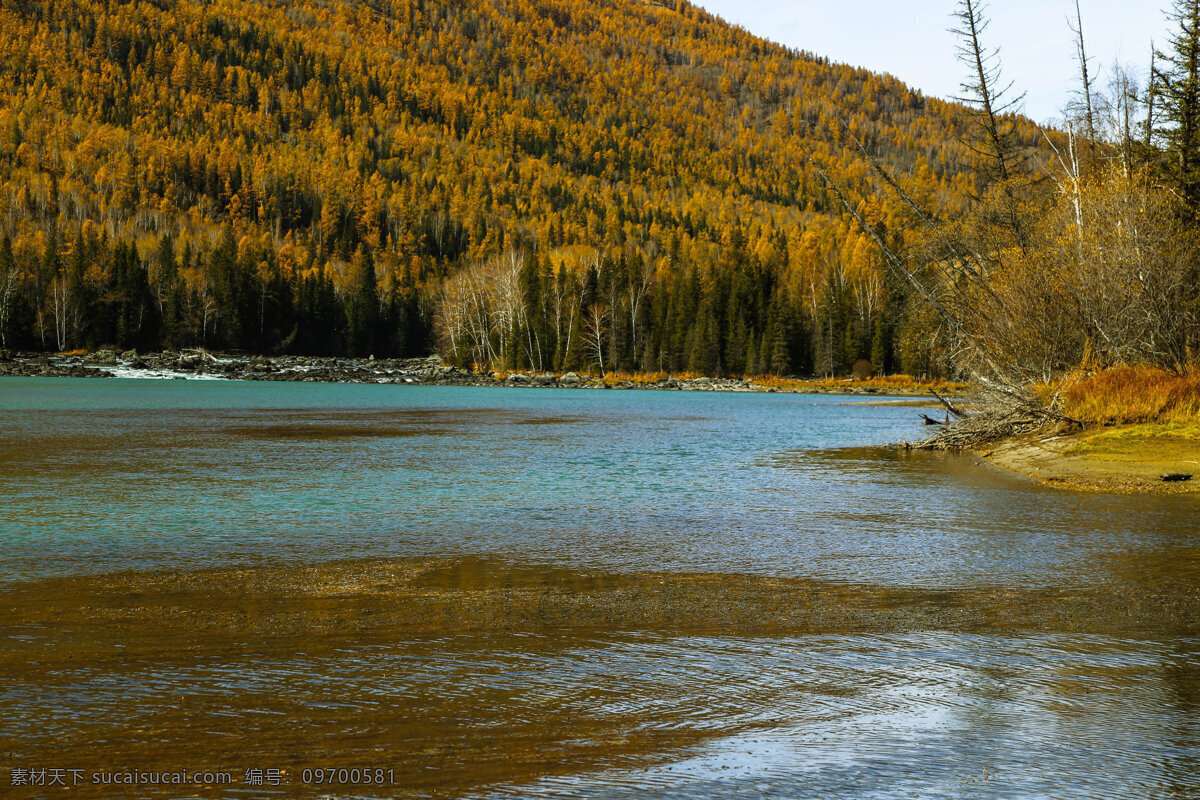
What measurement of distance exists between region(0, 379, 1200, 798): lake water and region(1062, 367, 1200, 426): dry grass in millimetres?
6648

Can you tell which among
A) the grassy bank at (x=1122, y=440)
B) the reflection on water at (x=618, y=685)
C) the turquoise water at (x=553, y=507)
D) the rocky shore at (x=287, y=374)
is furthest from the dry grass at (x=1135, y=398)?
the rocky shore at (x=287, y=374)

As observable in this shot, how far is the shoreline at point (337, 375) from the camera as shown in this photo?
82.5 meters

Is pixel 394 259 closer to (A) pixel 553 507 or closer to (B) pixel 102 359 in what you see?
(B) pixel 102 359

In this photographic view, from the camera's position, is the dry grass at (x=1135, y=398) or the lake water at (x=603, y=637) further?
the dry grass at (x=1135, y=398)

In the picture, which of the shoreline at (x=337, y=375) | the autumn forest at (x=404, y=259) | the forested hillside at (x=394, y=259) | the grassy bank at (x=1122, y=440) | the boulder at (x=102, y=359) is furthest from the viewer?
the forested hillside at (x=394, y=259)

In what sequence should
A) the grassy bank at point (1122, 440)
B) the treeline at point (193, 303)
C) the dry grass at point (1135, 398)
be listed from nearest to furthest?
the grassy bank at point (1122, 440)
the dry grass at point (1135, 398)
the treeline at point (193, 303)

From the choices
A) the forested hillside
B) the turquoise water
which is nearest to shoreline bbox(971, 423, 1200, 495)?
the turquoise water

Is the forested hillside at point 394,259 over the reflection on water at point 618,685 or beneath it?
over

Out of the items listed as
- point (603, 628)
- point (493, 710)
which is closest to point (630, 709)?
point (493, 710)

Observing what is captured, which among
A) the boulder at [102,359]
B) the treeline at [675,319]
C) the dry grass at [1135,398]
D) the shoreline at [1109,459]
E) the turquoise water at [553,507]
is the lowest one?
the turquoise water at [553,507]

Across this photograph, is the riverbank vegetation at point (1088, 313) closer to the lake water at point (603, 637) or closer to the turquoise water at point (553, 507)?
the turquoise water at point (553, 507)

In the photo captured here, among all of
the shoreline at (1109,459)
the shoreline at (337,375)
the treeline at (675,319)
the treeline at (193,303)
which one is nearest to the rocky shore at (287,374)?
the shoreline at (337,375)

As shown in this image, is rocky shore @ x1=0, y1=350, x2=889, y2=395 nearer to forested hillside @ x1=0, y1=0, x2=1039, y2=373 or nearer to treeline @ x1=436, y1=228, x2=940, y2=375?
treeline @ x1=436, y1=228, x2=940, y2=375

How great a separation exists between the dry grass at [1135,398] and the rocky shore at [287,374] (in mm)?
60841
